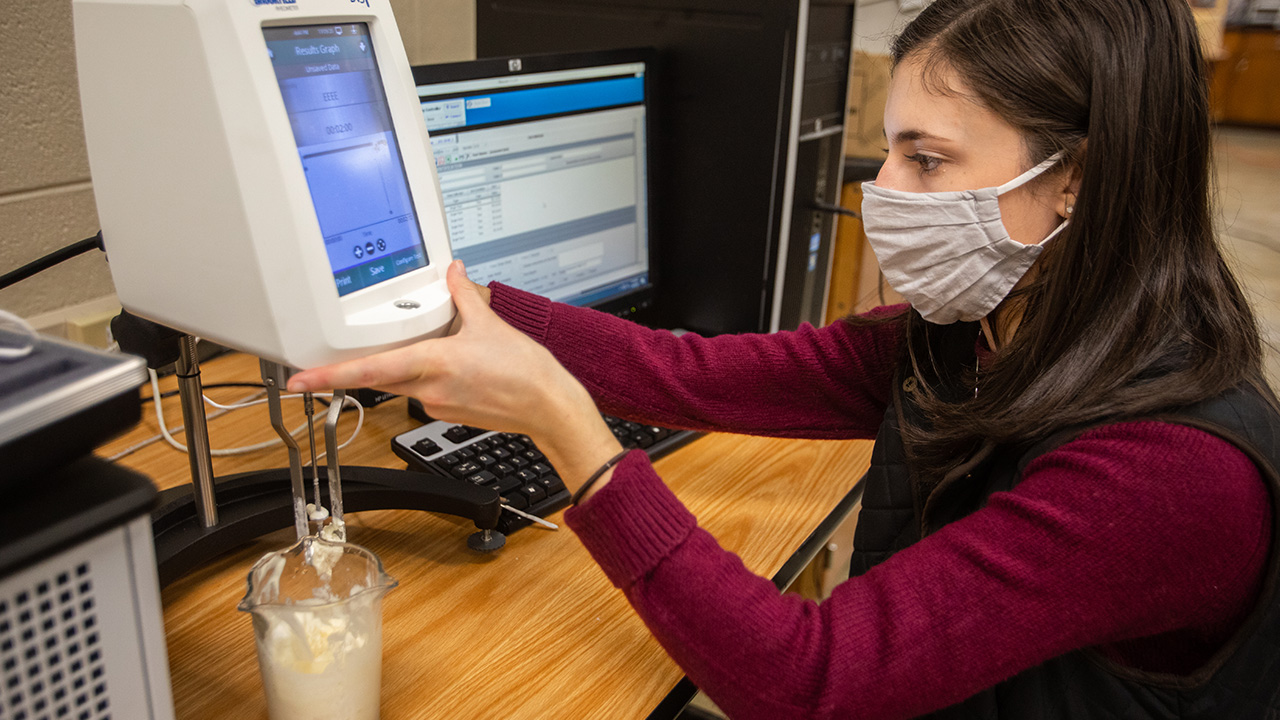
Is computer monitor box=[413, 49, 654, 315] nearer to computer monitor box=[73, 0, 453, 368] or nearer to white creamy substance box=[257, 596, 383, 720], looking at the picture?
computer monitor box=[73, 0, 453, 368]

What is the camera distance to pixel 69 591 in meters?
0.43

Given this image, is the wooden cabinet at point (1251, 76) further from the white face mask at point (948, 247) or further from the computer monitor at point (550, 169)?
the white face mask at point (948, 247)

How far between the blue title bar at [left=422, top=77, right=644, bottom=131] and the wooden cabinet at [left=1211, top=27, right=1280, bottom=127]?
8.07 metres

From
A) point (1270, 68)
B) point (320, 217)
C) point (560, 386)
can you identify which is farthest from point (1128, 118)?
point (1270, 68)

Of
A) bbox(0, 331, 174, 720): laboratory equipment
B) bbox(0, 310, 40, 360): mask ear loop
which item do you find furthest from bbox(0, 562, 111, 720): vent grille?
bbox(0, 310, 40, 360): mask ear loop

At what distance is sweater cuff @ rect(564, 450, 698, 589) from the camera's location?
68cm

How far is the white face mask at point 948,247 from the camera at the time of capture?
0.82 m

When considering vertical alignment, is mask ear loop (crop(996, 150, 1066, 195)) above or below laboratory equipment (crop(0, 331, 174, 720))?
above

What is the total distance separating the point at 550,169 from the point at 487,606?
0.59 meters

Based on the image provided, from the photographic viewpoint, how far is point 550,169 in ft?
3.89

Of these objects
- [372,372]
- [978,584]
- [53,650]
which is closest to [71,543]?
[53,650]

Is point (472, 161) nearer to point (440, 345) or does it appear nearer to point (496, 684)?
point (440, 345)

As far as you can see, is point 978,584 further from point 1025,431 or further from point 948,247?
point 948,247

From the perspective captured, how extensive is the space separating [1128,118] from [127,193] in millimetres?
752
